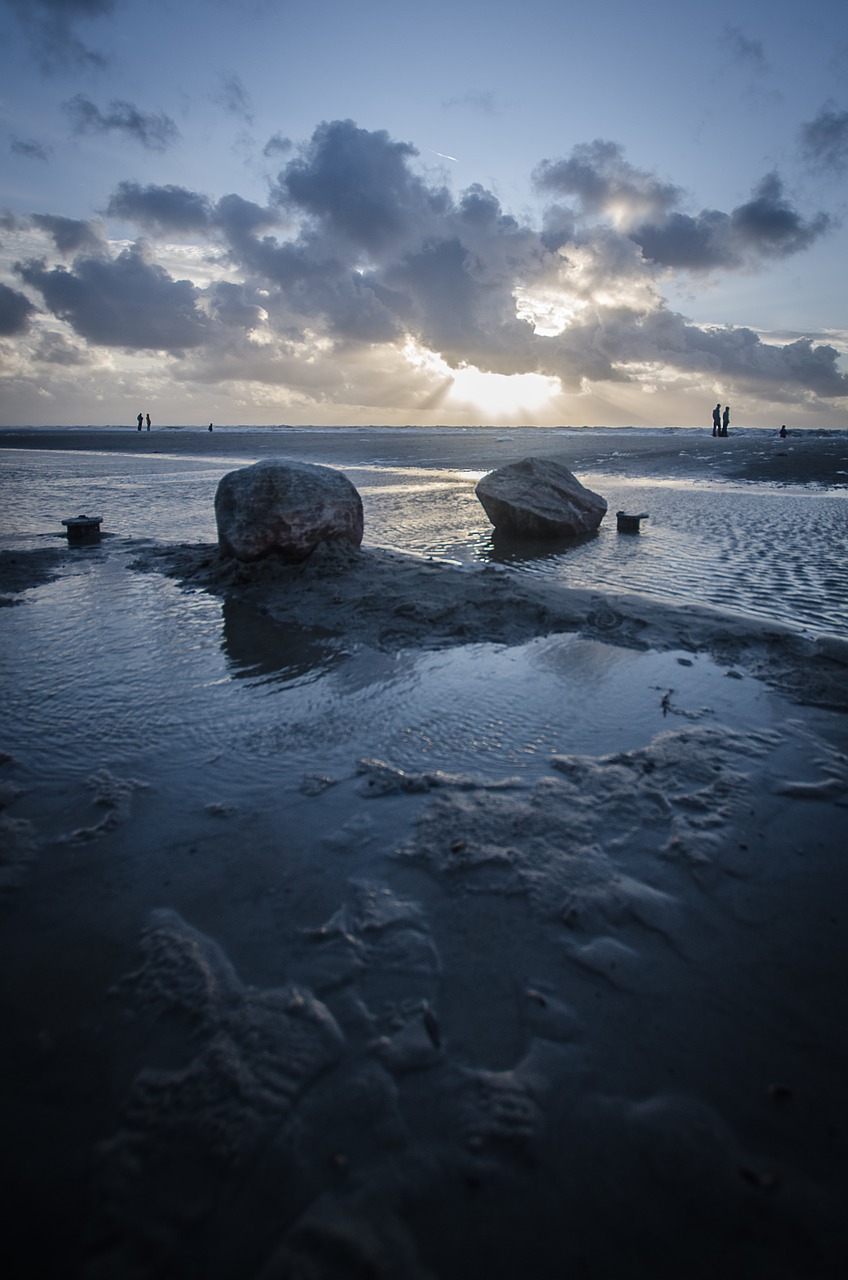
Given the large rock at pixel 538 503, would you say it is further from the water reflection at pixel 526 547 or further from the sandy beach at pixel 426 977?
the sandy beach at pixel 426 977

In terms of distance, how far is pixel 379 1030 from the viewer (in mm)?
2023

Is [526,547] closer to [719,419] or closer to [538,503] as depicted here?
[538,503]

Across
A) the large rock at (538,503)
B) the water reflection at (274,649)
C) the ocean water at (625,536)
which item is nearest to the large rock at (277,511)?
the water reflection at (274,649)

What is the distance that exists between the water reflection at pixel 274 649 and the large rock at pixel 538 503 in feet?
19.2

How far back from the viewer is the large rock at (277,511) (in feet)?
26.0

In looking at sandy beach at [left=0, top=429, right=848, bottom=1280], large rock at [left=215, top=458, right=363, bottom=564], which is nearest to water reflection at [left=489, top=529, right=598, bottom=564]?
large rock at [left=215, top=458, right=363, bottom=564]

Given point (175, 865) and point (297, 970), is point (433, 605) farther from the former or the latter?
point (297, 970)

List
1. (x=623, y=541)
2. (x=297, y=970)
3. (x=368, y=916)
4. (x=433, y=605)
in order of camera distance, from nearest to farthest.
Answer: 1. (x=297, y=970)
2. (x=368, y=916)
3. (x=433, y=605)
4. (x=623, y=541)

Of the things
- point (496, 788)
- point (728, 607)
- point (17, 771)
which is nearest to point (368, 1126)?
point (496, 788)

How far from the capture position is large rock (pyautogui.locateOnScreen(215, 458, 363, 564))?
791 centimetres

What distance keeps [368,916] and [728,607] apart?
232 inches

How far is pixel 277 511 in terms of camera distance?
25.8 feet

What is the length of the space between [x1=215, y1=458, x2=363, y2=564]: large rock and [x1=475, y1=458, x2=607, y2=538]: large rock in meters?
3.88

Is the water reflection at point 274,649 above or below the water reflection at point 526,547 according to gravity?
below
